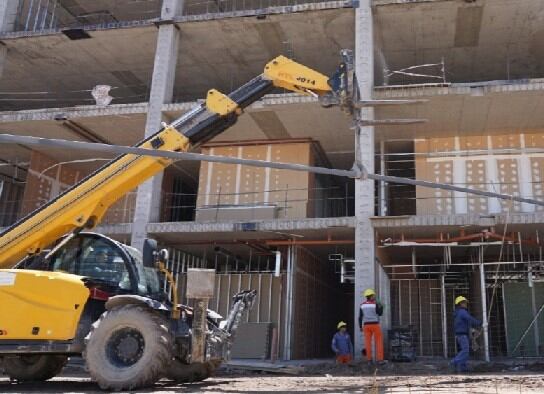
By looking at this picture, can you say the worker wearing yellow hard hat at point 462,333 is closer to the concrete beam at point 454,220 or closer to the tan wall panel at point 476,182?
the concrete beam at point 454,220

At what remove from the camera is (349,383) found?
9.12 meters

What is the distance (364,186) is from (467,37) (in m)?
6.06

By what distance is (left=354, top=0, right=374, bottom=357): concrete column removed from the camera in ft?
45.2

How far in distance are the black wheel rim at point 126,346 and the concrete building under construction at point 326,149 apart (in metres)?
6.73

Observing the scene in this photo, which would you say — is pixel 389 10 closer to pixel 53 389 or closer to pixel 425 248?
pixel 425 248

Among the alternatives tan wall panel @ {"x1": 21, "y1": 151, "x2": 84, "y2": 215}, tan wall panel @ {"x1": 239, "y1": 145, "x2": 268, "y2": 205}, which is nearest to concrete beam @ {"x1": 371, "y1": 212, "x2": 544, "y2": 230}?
tan wall panel @ {"x1": 239, "y1": 145, "x2": 268, "y2": 205}

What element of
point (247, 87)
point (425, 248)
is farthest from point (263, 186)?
point (247, 87)

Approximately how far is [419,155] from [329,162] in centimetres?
424

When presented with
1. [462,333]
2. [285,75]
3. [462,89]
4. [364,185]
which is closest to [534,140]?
[462,89]

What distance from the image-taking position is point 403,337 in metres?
13.8

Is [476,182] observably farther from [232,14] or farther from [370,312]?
[232,14]

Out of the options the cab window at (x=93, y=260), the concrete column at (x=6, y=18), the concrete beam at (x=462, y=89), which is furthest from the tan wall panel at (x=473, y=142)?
the concrete column at (x=6, y=18)

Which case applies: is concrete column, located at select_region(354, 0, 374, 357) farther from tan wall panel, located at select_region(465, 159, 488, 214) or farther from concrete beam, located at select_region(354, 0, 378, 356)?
tan wall panel, located at select_region(465, 159, 488, 214)

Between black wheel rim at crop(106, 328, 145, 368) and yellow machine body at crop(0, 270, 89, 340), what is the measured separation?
62cm
